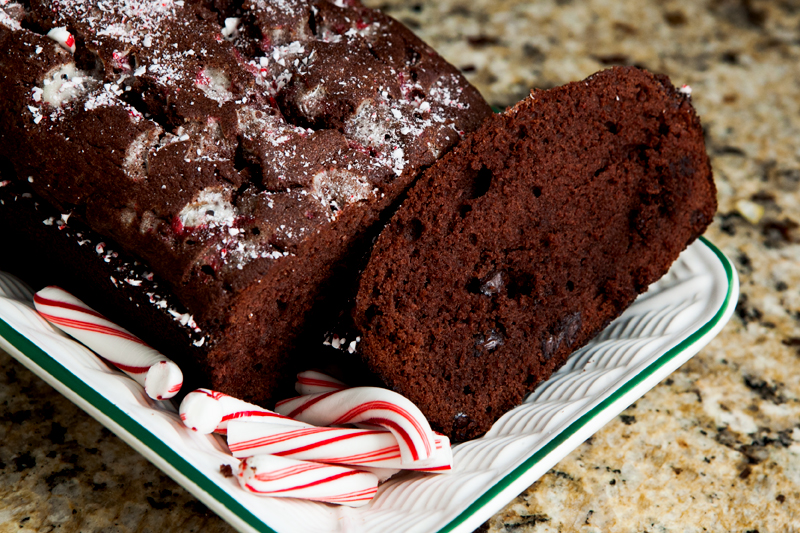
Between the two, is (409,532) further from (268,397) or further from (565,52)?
Result: (565,52)

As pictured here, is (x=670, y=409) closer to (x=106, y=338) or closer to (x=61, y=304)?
(x=106, y=338)

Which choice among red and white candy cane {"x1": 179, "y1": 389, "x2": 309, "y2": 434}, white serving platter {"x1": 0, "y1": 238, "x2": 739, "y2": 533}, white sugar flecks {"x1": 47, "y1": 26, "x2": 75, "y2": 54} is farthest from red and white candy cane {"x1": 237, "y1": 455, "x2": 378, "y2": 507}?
white sugar flecks {"x1": 47, "y1": 26, "x2": 75, "y2": 54}

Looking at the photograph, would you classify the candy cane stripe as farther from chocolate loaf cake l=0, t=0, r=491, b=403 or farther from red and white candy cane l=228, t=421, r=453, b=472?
red and white candy cane l=228, t=421, r=453, b=472

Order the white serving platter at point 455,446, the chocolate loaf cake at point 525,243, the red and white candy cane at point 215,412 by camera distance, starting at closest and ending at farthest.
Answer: the white serving platter at point 455,446
the red and white candy cane at point 215,412
the chocolate loaf cake at point 525,243

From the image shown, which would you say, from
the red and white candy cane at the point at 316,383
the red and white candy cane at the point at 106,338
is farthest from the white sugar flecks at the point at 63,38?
the red and white candy cane at the point at 316,383

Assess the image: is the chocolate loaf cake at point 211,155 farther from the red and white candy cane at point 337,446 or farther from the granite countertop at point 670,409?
the granite countertop at point 670,409

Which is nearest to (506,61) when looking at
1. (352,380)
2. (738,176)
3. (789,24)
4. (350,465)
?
(738,176)
